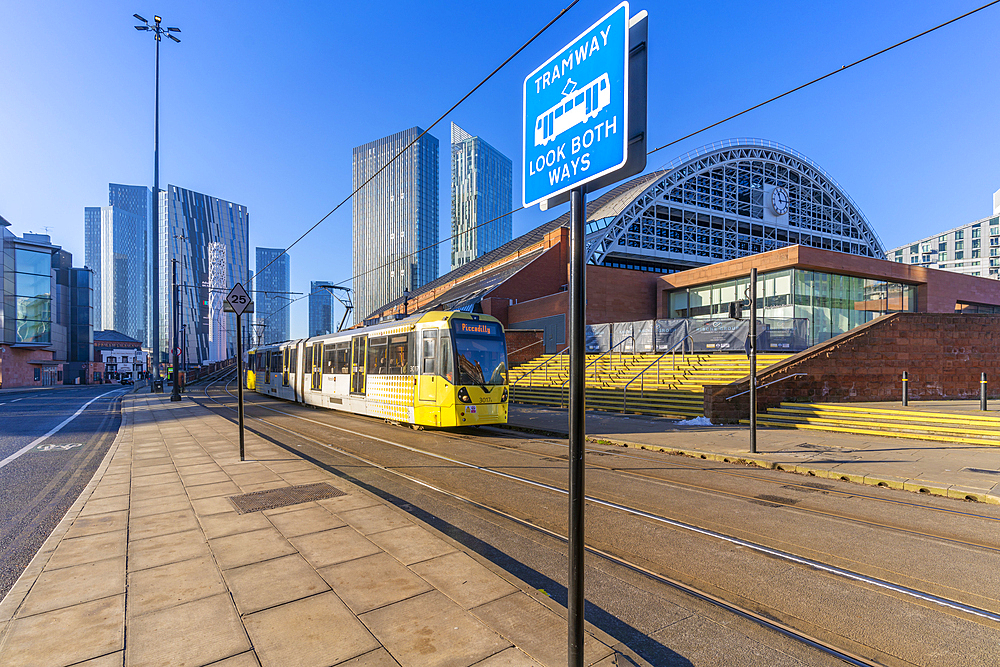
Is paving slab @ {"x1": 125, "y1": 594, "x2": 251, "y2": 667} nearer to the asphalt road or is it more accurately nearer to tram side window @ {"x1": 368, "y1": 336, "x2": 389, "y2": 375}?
the asphalt road

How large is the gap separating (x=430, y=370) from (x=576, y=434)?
1186 cm

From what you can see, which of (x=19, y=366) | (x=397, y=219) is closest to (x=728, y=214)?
(x=19, y=366)

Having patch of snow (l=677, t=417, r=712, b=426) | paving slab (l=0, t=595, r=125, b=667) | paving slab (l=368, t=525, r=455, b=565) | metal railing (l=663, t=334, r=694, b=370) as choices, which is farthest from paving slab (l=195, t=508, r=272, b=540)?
metal railing (l=663, t=334, r=694, b=370)

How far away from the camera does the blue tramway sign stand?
209cm

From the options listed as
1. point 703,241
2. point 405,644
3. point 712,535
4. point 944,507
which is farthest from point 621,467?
point 703,241

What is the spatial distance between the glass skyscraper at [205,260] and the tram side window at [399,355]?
400ft

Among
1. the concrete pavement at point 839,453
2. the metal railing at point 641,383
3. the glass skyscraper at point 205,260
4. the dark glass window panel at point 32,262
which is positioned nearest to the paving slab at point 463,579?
the concrete pavement at point 839,453

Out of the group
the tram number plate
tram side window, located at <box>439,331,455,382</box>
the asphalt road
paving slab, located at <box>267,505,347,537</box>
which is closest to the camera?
paving slab, located at <box>267,505,347,537</box>

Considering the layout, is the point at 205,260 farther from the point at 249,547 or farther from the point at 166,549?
the point at 249,547

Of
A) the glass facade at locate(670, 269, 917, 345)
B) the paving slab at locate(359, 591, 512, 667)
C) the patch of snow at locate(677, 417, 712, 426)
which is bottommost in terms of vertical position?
the patch of snow at locate(677, 417, 712, 426)

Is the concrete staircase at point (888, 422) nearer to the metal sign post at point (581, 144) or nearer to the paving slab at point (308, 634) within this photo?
the metal sign post at point (581, 144)

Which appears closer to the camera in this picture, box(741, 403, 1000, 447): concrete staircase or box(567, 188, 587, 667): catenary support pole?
box(567, 188, 587, 667): catenary support pole

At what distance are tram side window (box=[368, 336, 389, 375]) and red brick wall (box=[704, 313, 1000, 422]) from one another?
1032 centimetres

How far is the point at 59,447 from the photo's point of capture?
12.4 m
